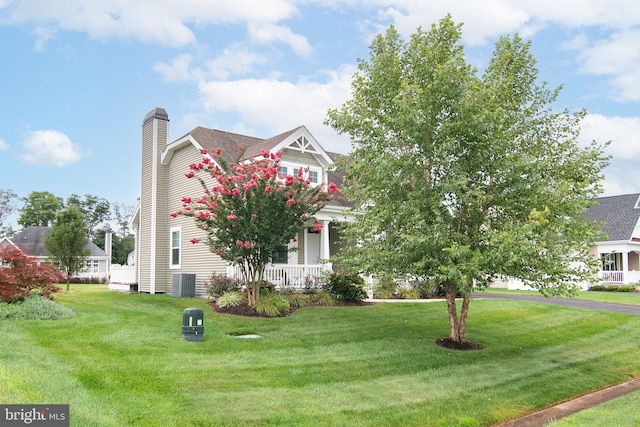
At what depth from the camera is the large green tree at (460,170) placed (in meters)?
9.83

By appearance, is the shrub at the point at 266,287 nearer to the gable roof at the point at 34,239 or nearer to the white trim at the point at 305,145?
the white trim at the point at 305,145

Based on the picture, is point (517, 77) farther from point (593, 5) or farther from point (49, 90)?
point (49, 90)

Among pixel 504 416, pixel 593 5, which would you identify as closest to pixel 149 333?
pixel 504 416

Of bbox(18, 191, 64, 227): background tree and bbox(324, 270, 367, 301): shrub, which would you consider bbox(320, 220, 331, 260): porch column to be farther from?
bbox(18, 191, 64, 227): background tree

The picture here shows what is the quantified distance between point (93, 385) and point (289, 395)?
9.00 ft

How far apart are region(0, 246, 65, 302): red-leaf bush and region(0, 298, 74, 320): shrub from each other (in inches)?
10.7

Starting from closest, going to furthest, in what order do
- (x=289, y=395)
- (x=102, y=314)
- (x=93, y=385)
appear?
(x=93, y=385), (x=289, y=395), (x=102, y=314)

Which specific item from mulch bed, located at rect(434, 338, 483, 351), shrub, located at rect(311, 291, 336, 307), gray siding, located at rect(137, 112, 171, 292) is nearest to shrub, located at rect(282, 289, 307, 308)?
shrub, located at rect(311, 291, 336, 307)

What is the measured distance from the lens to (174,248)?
20.4 meters

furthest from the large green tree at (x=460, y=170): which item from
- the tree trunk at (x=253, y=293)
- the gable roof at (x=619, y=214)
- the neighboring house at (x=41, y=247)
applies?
the neighboring house at (x=41, y=247)

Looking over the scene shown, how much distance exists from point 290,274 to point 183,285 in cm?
404

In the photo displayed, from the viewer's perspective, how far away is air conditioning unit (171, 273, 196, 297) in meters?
18.2

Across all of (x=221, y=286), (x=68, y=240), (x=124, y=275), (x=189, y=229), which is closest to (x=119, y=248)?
(x=68, y=240)

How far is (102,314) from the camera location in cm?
1274
